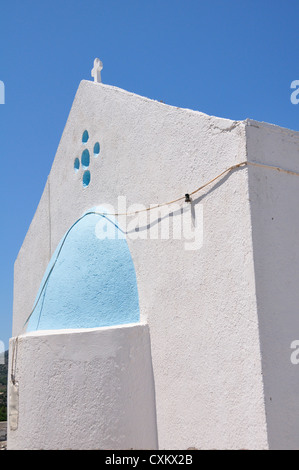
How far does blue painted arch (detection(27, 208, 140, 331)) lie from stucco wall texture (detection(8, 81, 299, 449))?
0.18 metres

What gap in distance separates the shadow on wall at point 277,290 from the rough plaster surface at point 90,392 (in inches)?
60.6

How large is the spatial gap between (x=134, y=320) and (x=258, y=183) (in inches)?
81.6

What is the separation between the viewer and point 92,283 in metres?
5.56

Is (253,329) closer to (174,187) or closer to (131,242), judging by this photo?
(174,187)

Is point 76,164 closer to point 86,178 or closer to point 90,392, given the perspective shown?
point 86,178

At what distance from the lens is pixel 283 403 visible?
3736 mm

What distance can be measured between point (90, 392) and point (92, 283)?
1322mm

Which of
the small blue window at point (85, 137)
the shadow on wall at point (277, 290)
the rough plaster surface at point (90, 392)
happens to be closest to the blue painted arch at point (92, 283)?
the rough plaster surface at point (90, 392)

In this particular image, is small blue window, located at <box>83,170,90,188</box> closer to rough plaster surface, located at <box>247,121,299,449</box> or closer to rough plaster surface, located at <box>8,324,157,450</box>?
rough plaster surface, located at <box>8,324,157,450</box>

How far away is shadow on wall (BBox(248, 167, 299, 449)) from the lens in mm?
3711

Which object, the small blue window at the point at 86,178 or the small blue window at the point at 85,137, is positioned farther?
the small blue window at the point at 85,137

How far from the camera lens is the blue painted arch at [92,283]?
209 inches

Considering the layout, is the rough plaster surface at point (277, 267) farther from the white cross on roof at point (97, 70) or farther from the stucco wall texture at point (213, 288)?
the white cross on roof at point (97, 70)

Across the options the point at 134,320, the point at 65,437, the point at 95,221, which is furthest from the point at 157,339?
the point at 95,221
